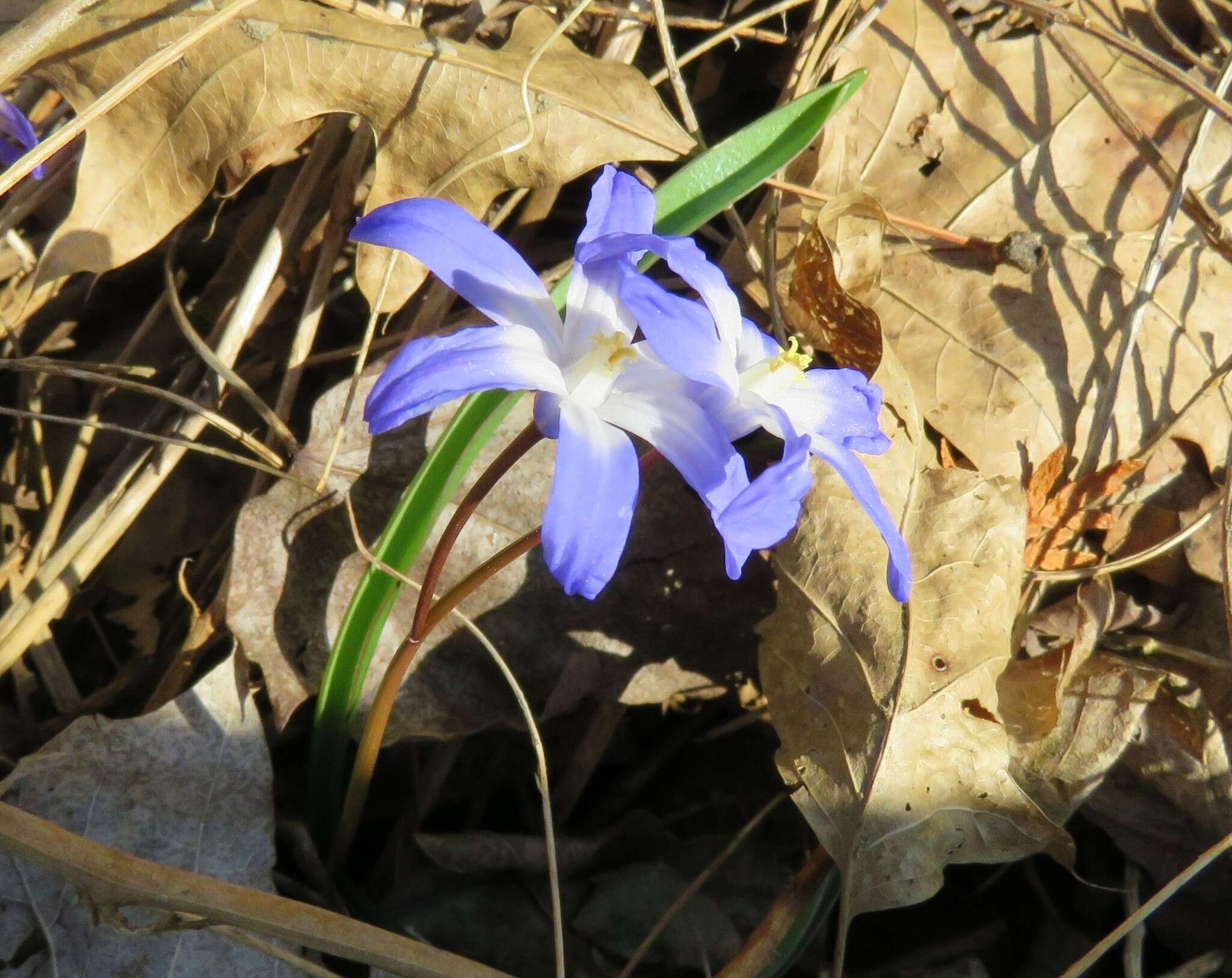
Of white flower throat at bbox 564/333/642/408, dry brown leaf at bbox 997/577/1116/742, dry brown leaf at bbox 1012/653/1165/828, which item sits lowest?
dry brown leaf at bbox 1012/653/1165/828

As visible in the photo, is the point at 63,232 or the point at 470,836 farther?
the point at 470,836

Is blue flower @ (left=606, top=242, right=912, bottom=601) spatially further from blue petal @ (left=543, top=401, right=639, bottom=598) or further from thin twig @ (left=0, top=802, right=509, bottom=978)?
thin twig @ (left=0, top=802, right=509, bottom=978)

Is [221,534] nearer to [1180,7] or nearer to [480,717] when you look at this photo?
[480,717]

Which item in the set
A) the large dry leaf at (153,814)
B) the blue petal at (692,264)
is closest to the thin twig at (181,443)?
the large dry leaf at (153,814)

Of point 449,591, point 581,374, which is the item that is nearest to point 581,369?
point 581,374

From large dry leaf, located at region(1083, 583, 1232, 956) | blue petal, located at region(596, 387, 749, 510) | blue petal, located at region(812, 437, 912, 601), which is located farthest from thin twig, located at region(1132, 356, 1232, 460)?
blue petal, located at region(596, 387, 749, 510)

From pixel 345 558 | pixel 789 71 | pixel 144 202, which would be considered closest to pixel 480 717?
pixel 345 558

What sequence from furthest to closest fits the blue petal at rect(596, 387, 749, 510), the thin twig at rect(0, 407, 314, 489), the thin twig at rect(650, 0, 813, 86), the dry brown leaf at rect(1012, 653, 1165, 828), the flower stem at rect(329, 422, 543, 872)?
the thin twig at rect(650, 0, 813, 86), the dry brown leaf at rect(1012, 653, 1165, 828), the thin twig at rect(0, 407, 314, 489), the flower stem at rect(329, 422, 543, 872), the blue petal at rect(596, 387, 749, 510)

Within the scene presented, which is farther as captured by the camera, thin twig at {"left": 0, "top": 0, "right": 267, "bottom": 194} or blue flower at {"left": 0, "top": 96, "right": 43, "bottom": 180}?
blue flower at {"left": 0, "top": 96, "right": 43, "bottom": 180}
